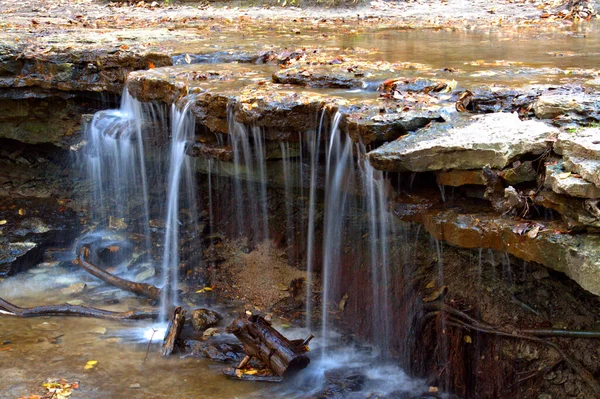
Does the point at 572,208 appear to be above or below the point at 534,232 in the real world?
above

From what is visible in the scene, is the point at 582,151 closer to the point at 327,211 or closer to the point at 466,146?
the point at 466,146

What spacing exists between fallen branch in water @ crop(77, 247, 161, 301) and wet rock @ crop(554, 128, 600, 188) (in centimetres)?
444

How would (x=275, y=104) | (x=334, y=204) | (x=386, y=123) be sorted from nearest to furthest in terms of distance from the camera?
(x=386, y=123)
(x=275, y=104)
(x=334, y=204)

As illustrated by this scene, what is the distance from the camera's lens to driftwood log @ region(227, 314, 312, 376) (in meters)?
5.25

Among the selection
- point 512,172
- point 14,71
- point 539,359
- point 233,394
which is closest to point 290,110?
point 512,172

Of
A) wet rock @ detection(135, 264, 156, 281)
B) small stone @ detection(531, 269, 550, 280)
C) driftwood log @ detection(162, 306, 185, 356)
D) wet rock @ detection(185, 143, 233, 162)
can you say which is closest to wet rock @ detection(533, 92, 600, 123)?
small stone @ detection(531, 269, 550, 280)

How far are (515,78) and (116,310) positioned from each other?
4.64 m

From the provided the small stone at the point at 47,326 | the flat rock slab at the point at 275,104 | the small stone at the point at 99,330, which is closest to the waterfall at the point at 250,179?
the flat rock slab at the point at 275,104

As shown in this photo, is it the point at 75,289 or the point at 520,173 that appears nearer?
the point at 520,173

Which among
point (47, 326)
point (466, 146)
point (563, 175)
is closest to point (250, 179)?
point (47, 326)

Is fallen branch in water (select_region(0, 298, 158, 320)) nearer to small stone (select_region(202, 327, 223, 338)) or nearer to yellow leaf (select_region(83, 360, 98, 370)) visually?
small stone (select_region(202, 327, 223, 338))

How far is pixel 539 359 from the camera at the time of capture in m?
4.56

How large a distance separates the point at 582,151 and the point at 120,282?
16.8 ft

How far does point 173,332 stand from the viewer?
5.78 m
